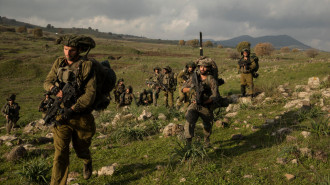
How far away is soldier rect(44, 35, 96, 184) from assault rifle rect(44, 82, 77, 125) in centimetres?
5

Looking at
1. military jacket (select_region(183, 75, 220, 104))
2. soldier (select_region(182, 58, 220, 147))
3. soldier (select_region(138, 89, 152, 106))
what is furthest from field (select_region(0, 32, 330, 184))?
soldier (select_region(138, 89, 152, 106))

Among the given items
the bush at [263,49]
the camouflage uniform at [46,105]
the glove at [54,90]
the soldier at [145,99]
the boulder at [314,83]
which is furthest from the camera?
the bush at [263,49]

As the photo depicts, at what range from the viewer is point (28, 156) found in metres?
4.79

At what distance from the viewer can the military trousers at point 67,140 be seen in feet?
10.0

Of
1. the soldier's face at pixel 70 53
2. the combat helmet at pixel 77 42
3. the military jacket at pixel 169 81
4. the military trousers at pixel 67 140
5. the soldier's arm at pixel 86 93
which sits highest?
the combat helmet at pixel 77 42

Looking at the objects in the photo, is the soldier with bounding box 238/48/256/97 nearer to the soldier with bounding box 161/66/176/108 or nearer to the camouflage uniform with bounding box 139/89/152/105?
the soldier with bounding box 161/66/176/108

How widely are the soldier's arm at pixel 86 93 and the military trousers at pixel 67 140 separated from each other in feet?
0.88

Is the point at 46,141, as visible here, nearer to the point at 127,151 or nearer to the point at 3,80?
the point at 127,151

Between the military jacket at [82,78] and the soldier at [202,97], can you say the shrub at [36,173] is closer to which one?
the military jacket at [82,78]

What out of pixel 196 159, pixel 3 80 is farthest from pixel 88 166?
pixel 3 80

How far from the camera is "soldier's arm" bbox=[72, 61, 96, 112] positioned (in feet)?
9.74

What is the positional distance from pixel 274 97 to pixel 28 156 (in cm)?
770

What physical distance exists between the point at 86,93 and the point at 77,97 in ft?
0.69

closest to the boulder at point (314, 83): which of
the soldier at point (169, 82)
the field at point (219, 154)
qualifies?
the field at point (219, 154)
